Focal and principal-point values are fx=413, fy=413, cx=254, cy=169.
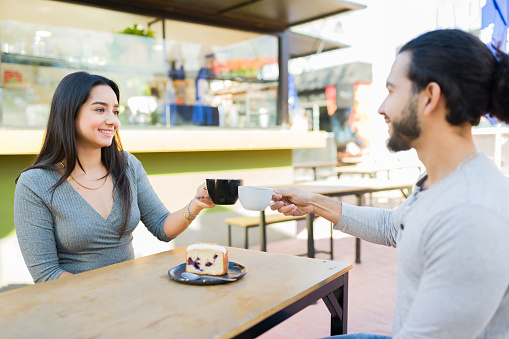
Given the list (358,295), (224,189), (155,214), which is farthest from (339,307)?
(358,295)

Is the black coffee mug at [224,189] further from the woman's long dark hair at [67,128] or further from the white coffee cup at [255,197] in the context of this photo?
the woman's long dark hair at [67,128]

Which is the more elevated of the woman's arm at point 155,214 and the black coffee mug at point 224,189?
the black coffee mug at point 224,189

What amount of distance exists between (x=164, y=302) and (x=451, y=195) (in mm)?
855

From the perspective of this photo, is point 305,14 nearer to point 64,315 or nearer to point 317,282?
point 317,282

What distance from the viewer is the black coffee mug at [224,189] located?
1638 mm

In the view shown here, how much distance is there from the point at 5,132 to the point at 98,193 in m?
1.95

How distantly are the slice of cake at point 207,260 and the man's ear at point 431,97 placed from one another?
0.85m

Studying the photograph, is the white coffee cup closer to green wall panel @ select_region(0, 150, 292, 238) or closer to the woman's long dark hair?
the woman's long dark hair

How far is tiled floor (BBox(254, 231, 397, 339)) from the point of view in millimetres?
3045

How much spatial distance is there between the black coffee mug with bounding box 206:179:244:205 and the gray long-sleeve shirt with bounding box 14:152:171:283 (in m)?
0.56

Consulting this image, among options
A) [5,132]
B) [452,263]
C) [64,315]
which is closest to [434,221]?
[452,263]

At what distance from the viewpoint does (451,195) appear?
99 cm

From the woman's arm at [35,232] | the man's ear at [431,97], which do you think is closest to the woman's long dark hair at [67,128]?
the woman's arm at [35,232]

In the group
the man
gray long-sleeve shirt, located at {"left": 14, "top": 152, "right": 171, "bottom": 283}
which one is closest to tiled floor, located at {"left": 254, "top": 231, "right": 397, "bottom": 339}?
gray long-sleeve shirt, located at {"left": 14, "top": 152, "right": 171, "bottom": 283}
